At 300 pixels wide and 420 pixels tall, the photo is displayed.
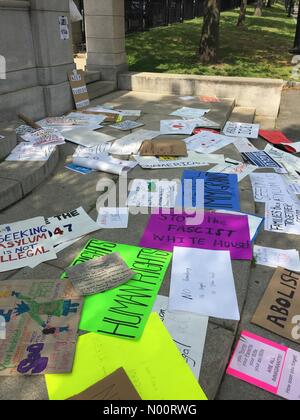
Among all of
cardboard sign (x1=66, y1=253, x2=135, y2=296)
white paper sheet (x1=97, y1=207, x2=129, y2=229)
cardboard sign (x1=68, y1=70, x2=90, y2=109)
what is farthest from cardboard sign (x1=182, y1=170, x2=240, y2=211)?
cardboard sign (x1=68, y1=70, x2=90, y2=109)

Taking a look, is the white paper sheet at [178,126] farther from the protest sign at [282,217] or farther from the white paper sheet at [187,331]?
the white paper sheet at [187,331]

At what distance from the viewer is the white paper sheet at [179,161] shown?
3.54 m

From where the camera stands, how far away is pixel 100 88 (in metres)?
6.47

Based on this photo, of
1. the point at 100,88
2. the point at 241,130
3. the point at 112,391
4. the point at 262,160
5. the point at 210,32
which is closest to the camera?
the point at 112,391

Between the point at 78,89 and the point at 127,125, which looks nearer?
the point at 127,125

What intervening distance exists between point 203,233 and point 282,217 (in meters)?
0.72

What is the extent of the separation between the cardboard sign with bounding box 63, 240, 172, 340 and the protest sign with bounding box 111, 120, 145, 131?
2.53 m

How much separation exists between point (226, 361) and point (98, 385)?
0.57 metres

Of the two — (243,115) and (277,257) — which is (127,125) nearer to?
(243,115)

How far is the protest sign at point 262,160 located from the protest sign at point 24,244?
2221 millimetres

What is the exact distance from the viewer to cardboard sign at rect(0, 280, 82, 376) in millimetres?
1560

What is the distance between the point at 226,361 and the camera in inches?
64.9

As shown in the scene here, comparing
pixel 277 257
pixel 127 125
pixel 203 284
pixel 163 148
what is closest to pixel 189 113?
pixel 127 125

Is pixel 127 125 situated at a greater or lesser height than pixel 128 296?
A: greater
